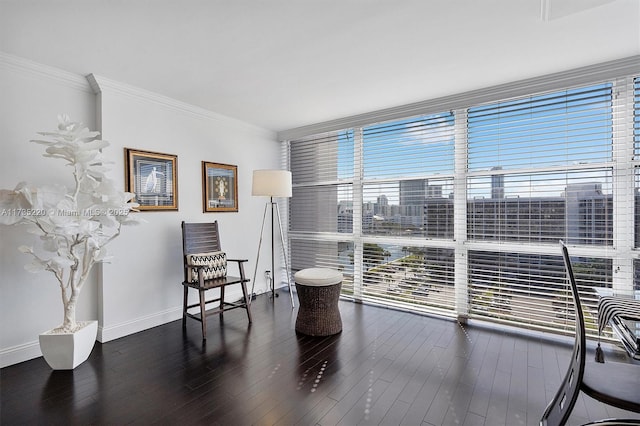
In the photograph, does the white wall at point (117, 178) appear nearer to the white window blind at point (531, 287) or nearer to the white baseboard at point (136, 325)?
the white baseboard at point (136, 325)

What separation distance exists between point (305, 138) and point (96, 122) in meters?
2.67

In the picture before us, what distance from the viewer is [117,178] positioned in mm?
3135

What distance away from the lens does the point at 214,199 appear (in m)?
4.07

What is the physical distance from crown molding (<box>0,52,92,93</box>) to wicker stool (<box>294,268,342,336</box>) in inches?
110

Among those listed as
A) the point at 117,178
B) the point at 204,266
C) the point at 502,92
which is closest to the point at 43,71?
the point at 117,178

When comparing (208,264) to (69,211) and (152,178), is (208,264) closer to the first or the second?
(152,178)

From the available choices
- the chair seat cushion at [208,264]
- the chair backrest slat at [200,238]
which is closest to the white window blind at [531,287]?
the chair seat cushion at [208,264]

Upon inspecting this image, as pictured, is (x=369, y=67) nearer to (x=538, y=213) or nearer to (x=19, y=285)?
(x=538, y=213)

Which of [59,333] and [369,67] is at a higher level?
[369,67]

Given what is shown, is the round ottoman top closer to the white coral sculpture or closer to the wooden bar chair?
the wooden bar chair

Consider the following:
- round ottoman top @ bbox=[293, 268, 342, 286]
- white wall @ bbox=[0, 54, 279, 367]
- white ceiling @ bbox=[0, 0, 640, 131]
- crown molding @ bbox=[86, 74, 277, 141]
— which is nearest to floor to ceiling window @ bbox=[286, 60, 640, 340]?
white ceiling @ bbox=[0, 0, 640, 131]

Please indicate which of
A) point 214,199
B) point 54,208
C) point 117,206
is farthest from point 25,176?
point 214,199

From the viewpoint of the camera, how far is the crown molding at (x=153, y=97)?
297 centimetres

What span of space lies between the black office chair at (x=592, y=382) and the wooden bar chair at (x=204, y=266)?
2.68m
